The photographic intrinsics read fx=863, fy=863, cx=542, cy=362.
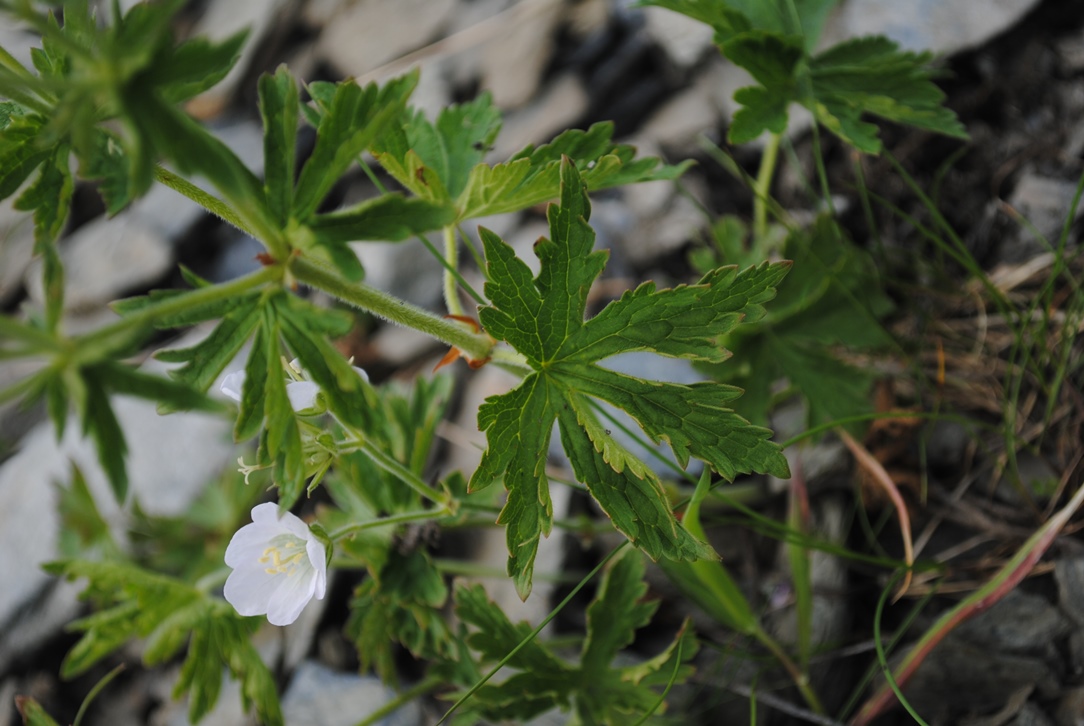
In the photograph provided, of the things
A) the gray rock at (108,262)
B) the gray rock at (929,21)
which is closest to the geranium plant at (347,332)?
the gray rock at (929,21)

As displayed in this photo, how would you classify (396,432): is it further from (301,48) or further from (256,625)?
(301,48)

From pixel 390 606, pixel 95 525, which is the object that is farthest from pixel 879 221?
pixel 95 525

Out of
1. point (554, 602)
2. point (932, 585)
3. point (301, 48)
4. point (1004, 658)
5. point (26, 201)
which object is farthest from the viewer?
point (301, 48)

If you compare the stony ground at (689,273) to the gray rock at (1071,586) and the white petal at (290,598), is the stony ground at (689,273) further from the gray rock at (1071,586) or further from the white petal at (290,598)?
the white petal at (290,598)

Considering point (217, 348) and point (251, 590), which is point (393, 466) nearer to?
point (251, 590)

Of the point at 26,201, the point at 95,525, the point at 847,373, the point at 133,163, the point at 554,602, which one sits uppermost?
the point at 133,163
